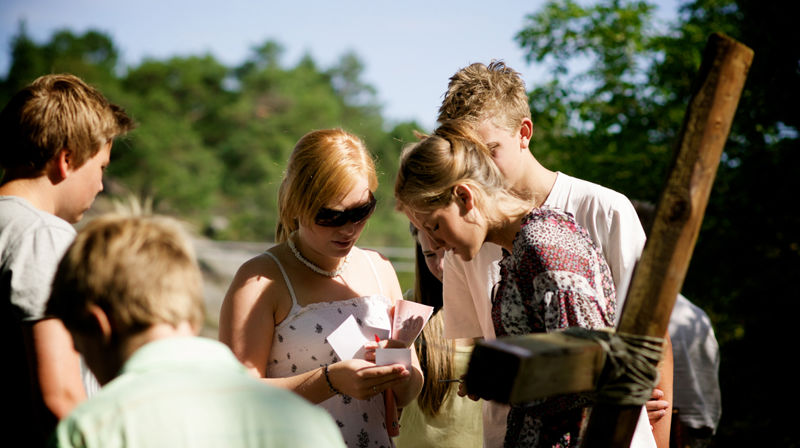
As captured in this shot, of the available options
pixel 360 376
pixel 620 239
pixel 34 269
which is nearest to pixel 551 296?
pixel 620 239

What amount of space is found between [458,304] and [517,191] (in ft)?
1.97

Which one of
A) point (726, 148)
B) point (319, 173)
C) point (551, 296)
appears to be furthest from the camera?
point (726, 148)

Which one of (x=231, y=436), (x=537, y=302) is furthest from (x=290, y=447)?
(x=537, y=302)

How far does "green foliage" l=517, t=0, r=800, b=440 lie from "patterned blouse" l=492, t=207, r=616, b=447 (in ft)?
11.1

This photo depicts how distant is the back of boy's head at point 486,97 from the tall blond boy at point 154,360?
65.8 inches

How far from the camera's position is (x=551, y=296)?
6.16 ft

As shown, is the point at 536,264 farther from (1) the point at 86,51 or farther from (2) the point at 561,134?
(1) the point at 86,51

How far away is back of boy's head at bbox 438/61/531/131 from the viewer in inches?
113

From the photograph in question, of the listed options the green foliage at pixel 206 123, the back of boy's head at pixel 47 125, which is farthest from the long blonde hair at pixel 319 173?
the green foliage at pixel 206 123

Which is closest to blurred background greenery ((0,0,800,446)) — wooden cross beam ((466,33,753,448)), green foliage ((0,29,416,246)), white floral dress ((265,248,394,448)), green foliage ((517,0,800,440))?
green foliage ((517,0,800,440))

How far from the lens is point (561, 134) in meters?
5.45

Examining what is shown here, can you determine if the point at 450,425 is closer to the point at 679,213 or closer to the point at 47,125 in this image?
the point at 679,213

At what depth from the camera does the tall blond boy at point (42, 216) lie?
195cm

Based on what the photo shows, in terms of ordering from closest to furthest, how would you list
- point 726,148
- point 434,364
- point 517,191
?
1. point 517,191
2. point 434,364
3. point 726,148
